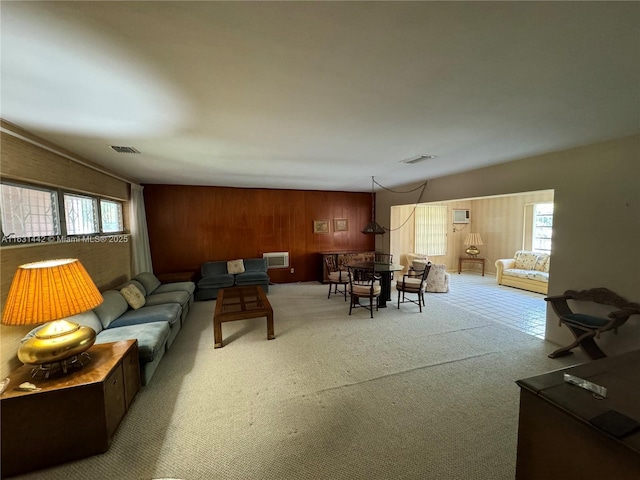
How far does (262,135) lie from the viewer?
262cm

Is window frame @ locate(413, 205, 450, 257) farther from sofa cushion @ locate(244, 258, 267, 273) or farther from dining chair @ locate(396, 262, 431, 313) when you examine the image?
sofa cushion @ locate(244, 258, 267, 273)

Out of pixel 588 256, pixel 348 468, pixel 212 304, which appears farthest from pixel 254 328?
pixel 588 256

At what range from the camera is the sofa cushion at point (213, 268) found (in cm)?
582

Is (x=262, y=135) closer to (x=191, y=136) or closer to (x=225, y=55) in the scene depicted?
(x=191, y=136)

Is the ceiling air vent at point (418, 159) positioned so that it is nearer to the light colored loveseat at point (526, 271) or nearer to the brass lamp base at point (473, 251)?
the light colored loveseat at point (526, 271)

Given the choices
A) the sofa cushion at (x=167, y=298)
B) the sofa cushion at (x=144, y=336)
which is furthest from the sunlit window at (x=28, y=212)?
the sofa cushion at (x=167, y=298)

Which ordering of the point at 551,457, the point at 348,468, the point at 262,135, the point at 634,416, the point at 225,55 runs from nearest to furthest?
1. the point at 634,416
2. the point at 551,457
3. the point at 225,55
4. the point at 348,468
5. the point at 262,135

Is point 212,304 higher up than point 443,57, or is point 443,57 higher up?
point 443,57

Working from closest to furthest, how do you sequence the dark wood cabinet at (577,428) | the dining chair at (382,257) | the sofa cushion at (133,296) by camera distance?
the dark wood cabinet at (577,428)
the sofa cushion at (133,296)
the dining chair at (382,257)

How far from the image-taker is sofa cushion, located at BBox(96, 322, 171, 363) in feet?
8.18

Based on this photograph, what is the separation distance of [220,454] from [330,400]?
3.07ft

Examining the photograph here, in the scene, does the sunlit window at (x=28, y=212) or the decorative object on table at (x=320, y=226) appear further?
the decorative object on table at (x=320, y=226)

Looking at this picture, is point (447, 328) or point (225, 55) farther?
point (447, 328)

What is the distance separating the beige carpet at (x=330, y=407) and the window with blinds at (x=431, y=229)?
14.5 ft
